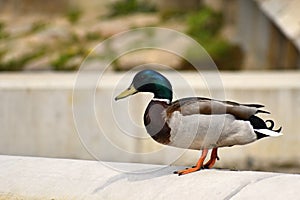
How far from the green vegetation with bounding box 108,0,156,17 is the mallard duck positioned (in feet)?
49.6

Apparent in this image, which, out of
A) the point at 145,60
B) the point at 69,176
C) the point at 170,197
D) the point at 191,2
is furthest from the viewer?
the point at 191,2

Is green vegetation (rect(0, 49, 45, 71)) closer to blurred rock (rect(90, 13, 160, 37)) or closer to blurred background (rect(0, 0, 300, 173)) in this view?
blurred background (rect(0, 0, 300, 173))

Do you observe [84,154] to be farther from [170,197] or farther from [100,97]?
[170,197]

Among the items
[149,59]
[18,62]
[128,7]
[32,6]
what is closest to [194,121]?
[149,59]

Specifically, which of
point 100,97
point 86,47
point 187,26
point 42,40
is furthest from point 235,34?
point 100,97

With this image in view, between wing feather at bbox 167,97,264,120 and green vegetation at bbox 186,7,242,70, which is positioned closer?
wing feather at bbox 167,97,264,120

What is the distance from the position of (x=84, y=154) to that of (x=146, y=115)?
17.2 ft

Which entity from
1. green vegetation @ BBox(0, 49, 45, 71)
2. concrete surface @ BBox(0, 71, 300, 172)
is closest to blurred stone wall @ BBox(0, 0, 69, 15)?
green vegetation @ BBox(0, 49, 45, 71)

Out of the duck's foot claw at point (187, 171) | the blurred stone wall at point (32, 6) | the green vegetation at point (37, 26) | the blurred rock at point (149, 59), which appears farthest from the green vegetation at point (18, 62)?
the duck's foot claw at point (187, 171)

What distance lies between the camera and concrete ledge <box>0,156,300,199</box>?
294cm

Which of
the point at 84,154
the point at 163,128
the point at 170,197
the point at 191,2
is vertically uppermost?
the point at 191,2

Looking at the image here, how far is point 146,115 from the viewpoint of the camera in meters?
3.42

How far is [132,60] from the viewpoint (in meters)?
13.4

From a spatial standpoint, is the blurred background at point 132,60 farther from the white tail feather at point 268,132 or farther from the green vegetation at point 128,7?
the white tail feather at point 268,132
